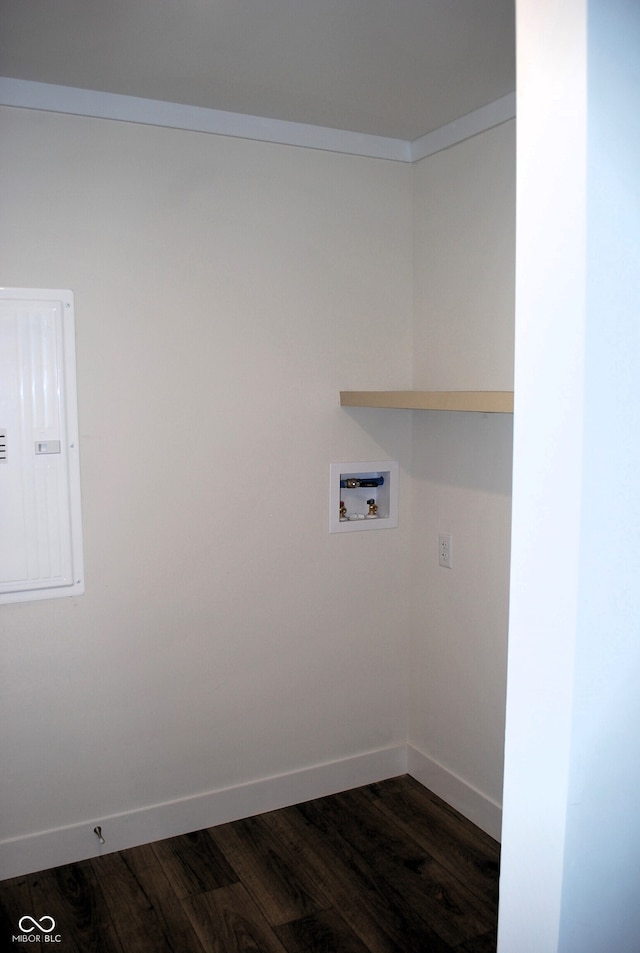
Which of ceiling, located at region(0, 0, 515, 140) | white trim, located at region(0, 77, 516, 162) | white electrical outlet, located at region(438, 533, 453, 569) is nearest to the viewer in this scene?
ceiling, located at region(0, 0, 515, 140)

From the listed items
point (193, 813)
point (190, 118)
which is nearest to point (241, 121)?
point (190, 118)

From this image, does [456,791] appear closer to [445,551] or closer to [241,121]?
[445,551]

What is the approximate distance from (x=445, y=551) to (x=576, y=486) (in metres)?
2.16

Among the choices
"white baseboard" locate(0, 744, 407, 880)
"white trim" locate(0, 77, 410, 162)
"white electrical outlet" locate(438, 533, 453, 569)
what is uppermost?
"white trim" locate(0, 77, 410, 162)

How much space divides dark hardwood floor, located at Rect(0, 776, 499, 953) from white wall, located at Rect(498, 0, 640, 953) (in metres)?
1.55

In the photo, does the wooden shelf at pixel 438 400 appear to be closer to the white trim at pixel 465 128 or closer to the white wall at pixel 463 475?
the white wall at pixel 463 475

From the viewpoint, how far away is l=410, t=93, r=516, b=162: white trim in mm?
2529

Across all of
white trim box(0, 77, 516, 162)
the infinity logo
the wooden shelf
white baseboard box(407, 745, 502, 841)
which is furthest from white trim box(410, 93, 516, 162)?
the infinity logo

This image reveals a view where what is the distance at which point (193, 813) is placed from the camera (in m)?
2.80

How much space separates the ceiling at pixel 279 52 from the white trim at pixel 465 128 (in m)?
0.03

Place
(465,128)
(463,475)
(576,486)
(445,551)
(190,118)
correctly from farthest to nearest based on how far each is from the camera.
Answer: (445,551), (463,475), (465,128), (190,118), (576,486)

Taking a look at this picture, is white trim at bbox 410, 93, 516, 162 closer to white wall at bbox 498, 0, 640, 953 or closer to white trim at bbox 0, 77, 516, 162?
white trim at bbox 0, 77, 516, 162

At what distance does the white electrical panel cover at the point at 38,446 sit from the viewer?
240 centimetres

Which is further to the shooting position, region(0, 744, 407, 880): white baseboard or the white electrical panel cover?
region(0, 744, 407, 880): white baseboard
